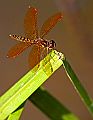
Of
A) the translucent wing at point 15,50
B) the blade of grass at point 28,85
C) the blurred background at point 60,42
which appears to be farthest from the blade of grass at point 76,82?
the blurred background at point 60,42

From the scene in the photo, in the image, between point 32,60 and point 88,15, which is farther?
point 88,15

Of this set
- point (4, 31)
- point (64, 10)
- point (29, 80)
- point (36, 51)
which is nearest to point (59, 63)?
point (29, 80)

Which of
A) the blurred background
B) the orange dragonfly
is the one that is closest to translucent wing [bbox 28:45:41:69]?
the orange dragonfly

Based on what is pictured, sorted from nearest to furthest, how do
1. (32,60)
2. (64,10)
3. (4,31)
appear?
1. (32,60)
2. (4,31)
3. (64,10)

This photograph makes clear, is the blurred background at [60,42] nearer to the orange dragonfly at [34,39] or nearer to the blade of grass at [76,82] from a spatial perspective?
the orange dragonfly at [34,39]

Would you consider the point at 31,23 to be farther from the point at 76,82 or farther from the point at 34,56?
the point at 76,82

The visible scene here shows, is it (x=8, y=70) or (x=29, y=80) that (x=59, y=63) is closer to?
(x=29, y=80)

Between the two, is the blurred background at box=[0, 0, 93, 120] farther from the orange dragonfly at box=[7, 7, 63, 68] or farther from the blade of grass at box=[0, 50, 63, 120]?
the blade of grass at box=[0, 50, 63, 120]

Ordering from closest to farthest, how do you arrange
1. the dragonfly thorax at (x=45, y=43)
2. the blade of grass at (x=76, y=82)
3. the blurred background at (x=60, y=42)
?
the blade of grass at (x=76, y=82) → the dragonfly thorax at (x=45, y=43) → the blurred background at (x=60, y=42)
